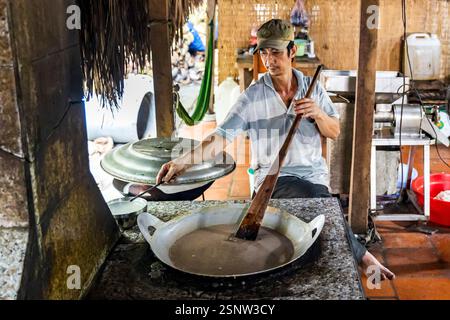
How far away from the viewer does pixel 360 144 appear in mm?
3850

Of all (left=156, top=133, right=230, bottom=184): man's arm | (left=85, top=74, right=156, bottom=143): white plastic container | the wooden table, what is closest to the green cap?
(left=156, top=133, right=230, bottom=184): man's arm

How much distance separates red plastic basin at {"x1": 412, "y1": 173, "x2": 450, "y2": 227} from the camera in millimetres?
4215

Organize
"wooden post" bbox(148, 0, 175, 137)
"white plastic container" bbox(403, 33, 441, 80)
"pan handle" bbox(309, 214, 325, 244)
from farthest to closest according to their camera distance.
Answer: "white plastic container" bbox(403, 33, 441, 80)
"wooden post" bbox(148, 0, 175, 137)
"pan handle" bbox(309, 214, 325, 244)

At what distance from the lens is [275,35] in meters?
3.05

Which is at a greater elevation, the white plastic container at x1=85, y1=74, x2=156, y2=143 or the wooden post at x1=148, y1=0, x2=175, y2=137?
the wooden post at x1=148, y1=0, x2=175, y2=137

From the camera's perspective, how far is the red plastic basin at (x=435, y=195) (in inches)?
166

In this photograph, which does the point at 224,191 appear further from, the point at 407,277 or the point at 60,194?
the point at 60,194

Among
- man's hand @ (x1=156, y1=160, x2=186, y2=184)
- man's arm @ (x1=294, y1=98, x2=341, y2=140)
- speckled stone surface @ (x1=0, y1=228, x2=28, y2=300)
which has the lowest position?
man's hand @ (x1=156, y1=160, x2=186, y2=184)

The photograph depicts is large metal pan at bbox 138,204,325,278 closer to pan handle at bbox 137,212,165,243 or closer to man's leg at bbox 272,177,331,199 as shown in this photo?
pan handle at bbox 137,212,165,243

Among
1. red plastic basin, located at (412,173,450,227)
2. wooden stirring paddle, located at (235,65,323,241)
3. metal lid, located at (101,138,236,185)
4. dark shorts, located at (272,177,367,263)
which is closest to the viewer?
wooden stirring paddle, located at (235,65,323,241)

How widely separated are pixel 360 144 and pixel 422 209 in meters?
0.96

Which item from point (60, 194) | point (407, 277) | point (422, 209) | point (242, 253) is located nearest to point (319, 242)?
point (242, 253)

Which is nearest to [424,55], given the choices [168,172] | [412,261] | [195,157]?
[412,261]
